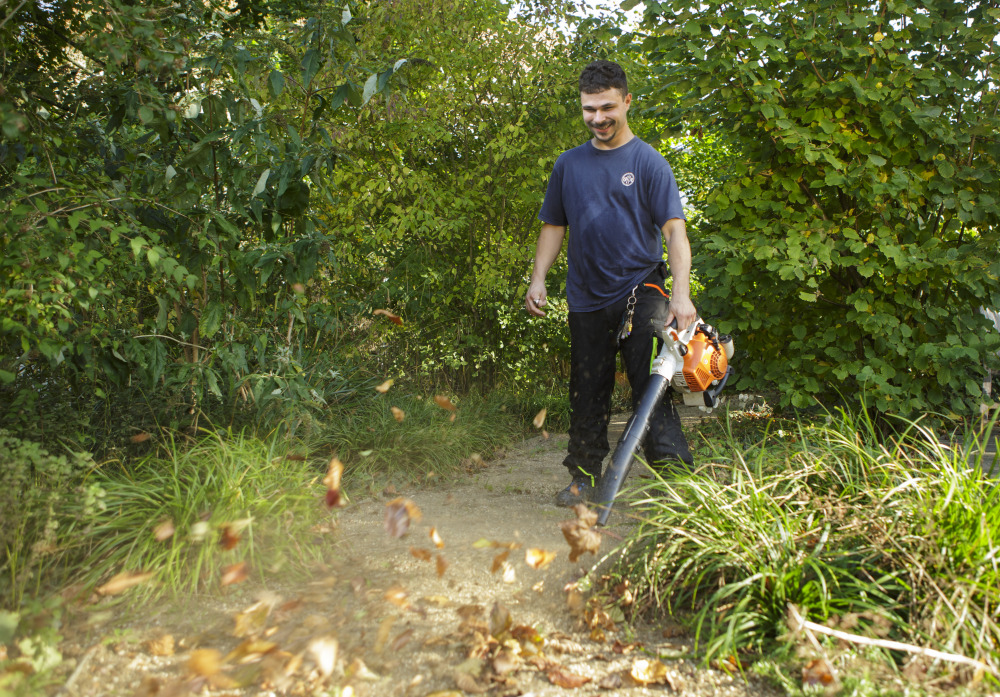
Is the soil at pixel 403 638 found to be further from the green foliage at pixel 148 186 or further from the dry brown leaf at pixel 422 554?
the green foliage at pixel 148 186

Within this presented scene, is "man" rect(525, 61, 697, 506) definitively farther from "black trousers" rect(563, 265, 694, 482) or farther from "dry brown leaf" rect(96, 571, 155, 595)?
"dry brown leaf" rect(96, 571, 155, 595)

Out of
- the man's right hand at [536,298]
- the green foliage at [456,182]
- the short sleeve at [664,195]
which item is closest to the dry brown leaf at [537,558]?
the man's right hand at [536,298]

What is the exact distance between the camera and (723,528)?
2457 mm

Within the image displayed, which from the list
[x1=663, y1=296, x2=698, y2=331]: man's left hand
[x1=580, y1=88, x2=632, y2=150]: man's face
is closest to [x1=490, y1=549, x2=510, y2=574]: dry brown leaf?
[x1=663, y1=296, x2=698, y2=331]: man's left hand

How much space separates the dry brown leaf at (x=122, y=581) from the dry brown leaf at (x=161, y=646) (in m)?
0.23

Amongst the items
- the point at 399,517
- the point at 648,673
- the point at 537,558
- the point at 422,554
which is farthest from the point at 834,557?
A: the point at 399,517

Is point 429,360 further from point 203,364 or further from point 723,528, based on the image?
point 723,528

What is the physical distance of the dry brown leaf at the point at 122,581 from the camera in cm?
241

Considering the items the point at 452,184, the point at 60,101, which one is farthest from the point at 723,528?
the point at 452,184

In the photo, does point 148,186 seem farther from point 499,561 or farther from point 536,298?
point 499,561

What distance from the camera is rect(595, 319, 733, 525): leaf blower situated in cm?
310

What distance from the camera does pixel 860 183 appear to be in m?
3.91

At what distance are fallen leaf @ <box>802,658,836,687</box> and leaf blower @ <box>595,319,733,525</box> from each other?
111 cm

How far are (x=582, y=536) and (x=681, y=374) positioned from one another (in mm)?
849
